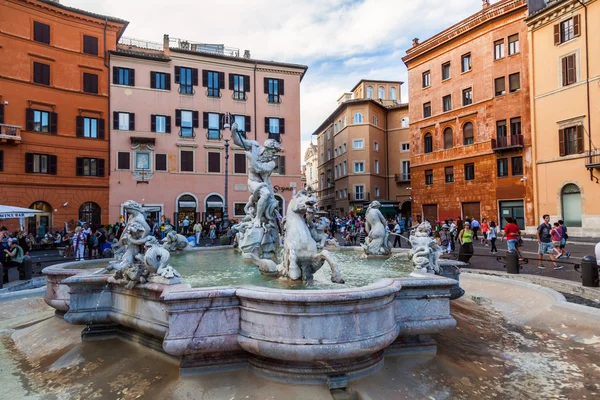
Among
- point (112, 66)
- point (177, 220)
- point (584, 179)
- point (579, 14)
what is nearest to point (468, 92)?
point (579, 14)

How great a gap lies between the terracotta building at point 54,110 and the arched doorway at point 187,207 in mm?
5703

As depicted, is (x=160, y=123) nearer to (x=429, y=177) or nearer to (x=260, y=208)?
(x=429, y=177)

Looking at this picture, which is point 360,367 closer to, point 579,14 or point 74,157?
point 579,14

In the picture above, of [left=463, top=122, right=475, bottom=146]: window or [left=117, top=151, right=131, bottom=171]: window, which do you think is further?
[left=463, top=122, right=475, bottom=146]: window

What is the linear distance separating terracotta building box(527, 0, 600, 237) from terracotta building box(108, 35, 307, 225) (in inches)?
769

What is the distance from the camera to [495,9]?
30.1m

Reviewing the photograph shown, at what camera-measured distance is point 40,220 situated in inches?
1118

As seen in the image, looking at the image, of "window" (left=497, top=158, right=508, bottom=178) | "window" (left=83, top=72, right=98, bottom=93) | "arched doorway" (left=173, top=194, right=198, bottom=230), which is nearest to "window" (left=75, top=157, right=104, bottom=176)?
"window" (left=83, top=72, right=98, bottom=93)

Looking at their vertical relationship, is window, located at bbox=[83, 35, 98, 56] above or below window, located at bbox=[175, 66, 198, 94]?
above

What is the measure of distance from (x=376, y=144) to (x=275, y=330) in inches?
1823

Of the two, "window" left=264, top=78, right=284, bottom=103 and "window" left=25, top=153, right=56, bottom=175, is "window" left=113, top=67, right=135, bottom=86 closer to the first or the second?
"window" left=25, top=153, right=56, bottom=175

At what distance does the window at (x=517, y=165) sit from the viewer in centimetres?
2872

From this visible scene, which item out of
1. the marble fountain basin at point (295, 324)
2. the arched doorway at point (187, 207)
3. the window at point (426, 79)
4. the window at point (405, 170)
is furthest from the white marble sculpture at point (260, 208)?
the window at point (405, 170)

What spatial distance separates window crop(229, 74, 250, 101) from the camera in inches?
1400
